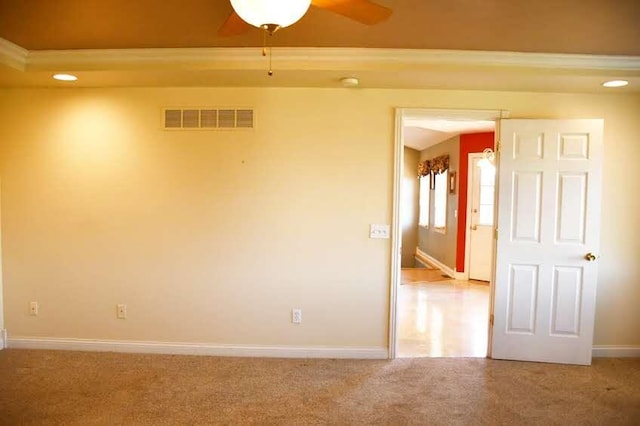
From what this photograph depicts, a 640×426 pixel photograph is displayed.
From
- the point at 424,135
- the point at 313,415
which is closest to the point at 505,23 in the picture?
the point at 313,415

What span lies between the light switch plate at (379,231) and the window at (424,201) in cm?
578

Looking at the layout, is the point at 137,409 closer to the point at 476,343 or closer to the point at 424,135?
the point at 476,343

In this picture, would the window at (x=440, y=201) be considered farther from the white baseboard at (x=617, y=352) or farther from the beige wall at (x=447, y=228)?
the white baseboard at (x=617, y=352)

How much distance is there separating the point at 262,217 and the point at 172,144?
39.5 inches

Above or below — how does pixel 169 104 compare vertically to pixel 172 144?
above

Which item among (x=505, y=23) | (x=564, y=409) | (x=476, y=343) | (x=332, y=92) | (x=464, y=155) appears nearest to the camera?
(x=505, y=23)

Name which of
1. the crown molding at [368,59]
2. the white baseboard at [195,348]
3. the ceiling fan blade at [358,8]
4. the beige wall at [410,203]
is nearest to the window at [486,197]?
the beige wall at [410,203]

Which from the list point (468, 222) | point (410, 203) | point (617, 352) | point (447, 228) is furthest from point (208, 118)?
point (410, 203)

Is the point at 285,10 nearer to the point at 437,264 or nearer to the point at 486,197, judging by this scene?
the point at 486,197

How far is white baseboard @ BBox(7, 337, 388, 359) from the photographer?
3414mm

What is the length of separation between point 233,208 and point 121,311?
4.47 feet

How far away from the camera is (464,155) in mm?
6789

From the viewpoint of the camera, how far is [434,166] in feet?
26.9

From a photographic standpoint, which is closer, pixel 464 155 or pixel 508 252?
pixel 508 252
